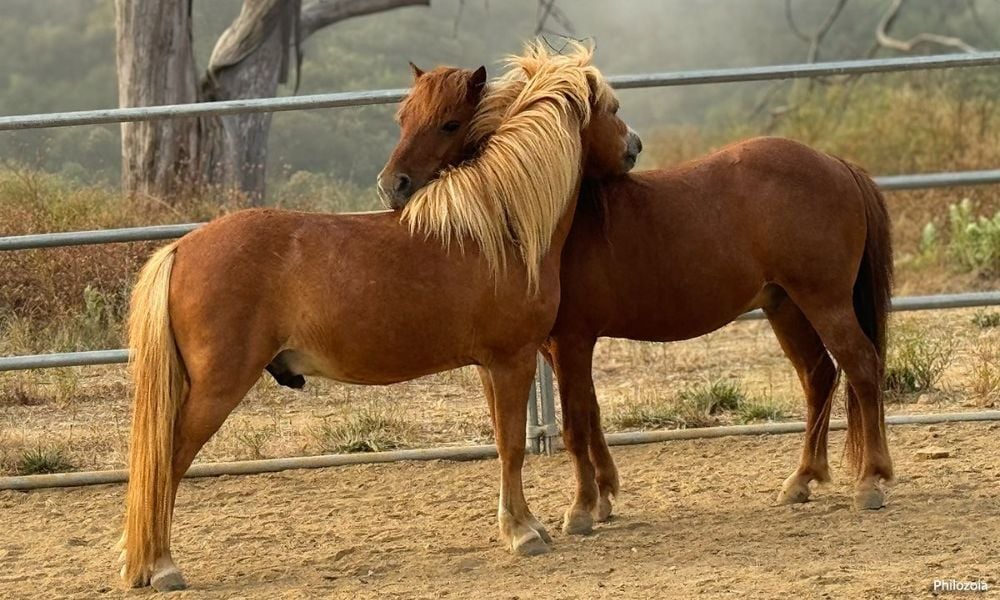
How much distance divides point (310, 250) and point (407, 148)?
54 centimetres

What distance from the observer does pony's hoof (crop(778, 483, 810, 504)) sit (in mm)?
4645

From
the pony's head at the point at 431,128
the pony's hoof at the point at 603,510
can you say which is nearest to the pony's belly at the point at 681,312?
the pony's hoof at the point at 603,510

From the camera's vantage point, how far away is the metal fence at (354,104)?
519cm

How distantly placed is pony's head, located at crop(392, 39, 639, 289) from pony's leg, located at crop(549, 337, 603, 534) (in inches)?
16.6

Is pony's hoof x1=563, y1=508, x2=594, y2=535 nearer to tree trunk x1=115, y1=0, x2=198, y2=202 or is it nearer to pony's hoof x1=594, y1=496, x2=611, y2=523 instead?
pony's hoof x1=594, y1=496, x2=611, y2=523

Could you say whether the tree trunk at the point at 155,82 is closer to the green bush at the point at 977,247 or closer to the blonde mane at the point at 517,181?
the green bush at the point at 977,247

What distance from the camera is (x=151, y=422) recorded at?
3.81 metres

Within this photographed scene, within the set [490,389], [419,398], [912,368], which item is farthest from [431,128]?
[912,368]

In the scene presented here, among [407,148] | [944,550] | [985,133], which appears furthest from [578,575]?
[985,133]

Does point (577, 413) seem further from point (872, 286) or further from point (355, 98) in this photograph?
point (355, 98)

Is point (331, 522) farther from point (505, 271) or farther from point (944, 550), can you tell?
point (944, 550)

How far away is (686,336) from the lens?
457 centimetres

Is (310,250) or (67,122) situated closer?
(310,250)

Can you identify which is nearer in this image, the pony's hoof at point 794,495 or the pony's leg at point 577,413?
the pony's leg at point 577,413
